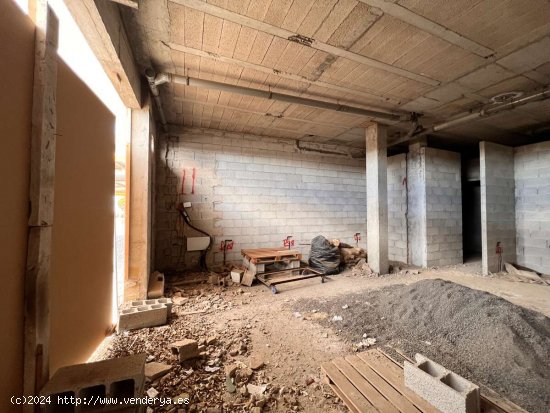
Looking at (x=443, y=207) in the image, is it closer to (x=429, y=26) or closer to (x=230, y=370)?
(x=429, y=26)

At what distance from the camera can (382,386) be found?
5.28 feet

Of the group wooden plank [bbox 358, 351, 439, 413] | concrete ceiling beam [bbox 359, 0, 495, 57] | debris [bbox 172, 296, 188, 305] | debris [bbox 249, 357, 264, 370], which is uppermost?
concrete ceiling beam [bbox 359, 0, 495, 57]

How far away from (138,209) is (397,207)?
231 inches

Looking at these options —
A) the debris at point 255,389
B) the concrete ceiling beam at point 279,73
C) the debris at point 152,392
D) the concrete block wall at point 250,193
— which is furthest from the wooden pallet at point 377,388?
the concrete block wall at point 250,193

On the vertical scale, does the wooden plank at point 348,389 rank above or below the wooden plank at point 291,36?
below

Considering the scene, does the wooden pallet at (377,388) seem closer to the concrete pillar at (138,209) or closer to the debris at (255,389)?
the debris at (255,389)

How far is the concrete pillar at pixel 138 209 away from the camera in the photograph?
3.04 metres

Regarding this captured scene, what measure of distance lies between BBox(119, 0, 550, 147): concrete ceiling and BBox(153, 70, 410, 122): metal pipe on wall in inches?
3.3

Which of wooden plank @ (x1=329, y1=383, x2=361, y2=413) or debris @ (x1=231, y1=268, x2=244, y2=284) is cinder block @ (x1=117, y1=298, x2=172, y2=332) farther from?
wooden plank @ (x1=329, y1=383, x2=361, y2=413)

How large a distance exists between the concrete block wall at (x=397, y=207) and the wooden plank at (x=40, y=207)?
6.42m

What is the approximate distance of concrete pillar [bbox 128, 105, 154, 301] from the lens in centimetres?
304

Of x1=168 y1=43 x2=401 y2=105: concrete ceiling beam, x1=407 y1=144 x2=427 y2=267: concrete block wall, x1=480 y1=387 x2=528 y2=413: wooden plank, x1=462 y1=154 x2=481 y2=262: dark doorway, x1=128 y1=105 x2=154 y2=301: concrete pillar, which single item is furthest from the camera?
x1=462 y1=154 x2=481 y2=262: dark doorway

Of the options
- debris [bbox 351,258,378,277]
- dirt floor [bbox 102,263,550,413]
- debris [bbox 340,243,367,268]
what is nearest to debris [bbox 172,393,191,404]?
dirt floor [bbox 102,263,550,413]

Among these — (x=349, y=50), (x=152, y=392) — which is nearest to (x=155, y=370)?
(x=152, y=392)
